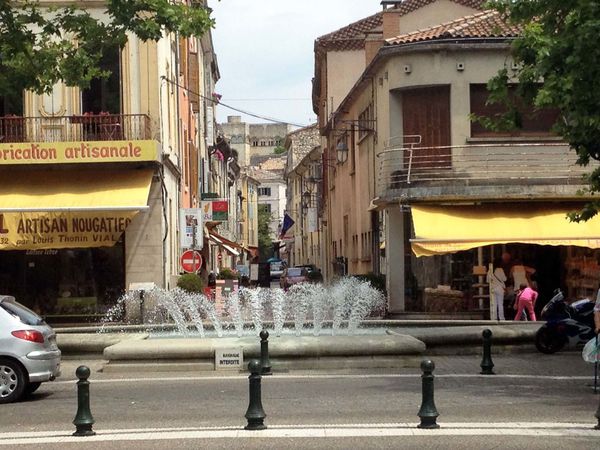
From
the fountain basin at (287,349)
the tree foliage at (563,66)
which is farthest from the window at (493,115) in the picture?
the tree foliage at (563,66)

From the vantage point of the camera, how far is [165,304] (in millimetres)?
29500

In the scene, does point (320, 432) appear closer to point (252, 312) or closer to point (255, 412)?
point (255, 412)

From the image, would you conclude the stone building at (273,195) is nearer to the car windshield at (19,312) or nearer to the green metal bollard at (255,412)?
the car windshield at (19,312)

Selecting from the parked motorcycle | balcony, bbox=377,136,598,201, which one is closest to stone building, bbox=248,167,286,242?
Result: balcony, bbox=377,136,598,201

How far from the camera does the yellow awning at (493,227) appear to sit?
96.1 ft

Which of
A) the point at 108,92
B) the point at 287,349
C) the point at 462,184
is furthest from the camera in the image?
the point at 108,92

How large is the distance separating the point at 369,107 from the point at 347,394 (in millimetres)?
23460

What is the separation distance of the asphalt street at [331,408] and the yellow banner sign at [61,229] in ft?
30.9

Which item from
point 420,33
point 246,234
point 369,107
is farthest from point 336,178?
point 246,234

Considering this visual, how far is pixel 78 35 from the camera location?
18.4m

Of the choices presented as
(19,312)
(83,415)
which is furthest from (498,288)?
A: (83,415)

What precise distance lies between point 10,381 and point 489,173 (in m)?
18.1

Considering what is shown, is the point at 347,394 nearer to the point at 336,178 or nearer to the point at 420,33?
the point at 420,33

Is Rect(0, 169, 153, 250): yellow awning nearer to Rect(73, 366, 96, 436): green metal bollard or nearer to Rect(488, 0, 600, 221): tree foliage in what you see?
Rect(488, 0, 600, 221): tree foliage
